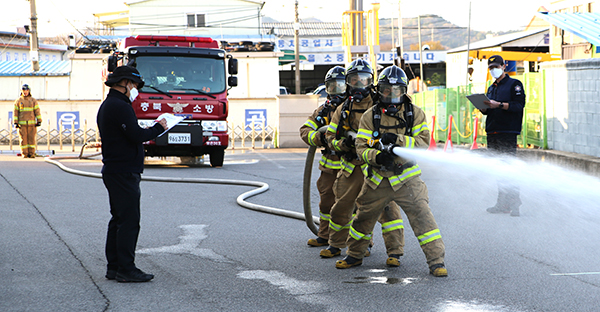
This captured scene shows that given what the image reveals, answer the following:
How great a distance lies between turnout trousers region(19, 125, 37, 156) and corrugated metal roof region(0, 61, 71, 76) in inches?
385

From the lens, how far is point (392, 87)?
5445 millimetres

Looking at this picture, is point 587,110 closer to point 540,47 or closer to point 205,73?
point 205,73

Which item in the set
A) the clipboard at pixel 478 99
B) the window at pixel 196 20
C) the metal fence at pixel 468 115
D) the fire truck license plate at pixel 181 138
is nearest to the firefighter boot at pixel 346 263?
the clipboard at pixel 478 99

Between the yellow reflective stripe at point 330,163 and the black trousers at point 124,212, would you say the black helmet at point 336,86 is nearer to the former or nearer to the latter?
the yellow reflective stripe at point 330,163

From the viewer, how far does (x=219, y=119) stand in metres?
14.8

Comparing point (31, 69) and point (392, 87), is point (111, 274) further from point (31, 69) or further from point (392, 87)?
point (31, 69)

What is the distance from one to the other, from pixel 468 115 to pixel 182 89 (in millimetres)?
8072

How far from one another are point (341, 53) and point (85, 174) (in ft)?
121

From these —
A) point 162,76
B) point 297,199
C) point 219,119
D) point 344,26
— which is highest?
point 344,26

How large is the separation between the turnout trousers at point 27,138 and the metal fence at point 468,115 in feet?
38.5

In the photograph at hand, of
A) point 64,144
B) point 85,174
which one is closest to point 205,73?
point 85,174

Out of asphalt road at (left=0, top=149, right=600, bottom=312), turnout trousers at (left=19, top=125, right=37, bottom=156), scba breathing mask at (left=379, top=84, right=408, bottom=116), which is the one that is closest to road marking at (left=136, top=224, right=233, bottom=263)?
asphalt road at (left=0, top=149, right=600, bottom=312)

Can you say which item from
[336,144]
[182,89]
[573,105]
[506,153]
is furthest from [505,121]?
[182,89]

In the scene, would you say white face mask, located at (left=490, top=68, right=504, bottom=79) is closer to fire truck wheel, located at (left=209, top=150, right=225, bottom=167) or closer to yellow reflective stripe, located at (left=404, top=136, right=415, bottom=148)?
yellow reflective stripe, located at (left=404, top=136, right=415, bottom=148)
